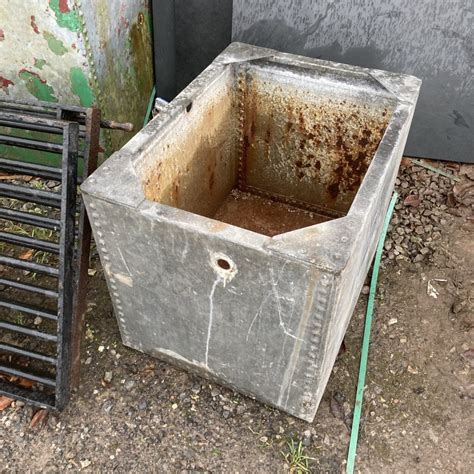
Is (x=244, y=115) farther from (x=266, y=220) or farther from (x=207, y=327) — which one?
(x=207, y=327)

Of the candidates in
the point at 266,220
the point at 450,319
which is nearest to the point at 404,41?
the point at 266,220

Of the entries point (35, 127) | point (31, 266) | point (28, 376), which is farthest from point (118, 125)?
point (28, 376)

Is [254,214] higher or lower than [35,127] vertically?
lower

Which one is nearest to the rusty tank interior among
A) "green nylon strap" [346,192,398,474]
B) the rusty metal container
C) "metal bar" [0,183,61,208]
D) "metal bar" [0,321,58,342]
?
the rusty metal container

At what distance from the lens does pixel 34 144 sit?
2.54 meters

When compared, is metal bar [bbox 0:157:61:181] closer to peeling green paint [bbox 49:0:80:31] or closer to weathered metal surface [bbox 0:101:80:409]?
weathered metal surface [bbox 0:101:80:409]

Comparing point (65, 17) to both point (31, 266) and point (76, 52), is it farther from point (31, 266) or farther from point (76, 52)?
point (31, 266)

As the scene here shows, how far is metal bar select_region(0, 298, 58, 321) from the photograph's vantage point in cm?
248

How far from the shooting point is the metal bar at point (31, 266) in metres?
2.45

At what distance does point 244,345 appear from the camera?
2260 mm

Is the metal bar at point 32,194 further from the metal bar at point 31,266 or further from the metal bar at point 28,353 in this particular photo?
the metal bar at point 28,353

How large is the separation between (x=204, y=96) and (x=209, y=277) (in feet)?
3.25

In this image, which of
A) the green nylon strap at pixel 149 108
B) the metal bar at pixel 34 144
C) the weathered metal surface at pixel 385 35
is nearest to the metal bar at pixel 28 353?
the metal bar at pixel 34 144

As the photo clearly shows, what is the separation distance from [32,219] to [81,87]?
89cm
